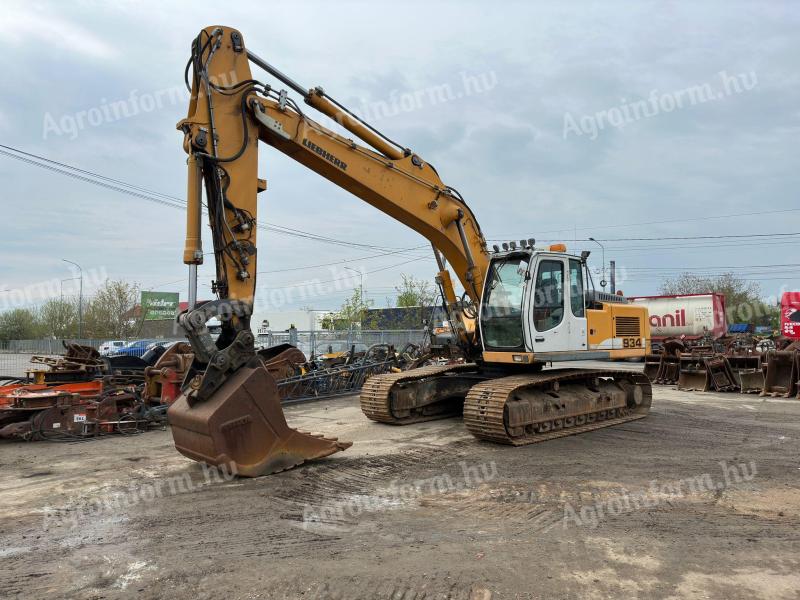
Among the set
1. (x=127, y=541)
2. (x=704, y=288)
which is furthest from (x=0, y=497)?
(x=704, y=288)

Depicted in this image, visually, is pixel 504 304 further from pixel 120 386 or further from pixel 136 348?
pixel 136 348

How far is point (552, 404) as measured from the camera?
875 centimetres

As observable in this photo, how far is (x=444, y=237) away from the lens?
905cm

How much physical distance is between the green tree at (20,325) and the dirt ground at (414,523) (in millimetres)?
56413

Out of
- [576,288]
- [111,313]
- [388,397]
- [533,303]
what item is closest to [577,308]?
[576,288]

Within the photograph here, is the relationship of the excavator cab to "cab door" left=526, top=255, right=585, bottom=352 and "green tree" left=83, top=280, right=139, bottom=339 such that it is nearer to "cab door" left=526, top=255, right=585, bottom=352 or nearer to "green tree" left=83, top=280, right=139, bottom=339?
"cab door" left=526, top=255, right=585, bottom=352

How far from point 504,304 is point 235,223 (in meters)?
4.25

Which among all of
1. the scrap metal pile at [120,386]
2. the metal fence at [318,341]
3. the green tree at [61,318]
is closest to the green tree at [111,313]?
the green tree at [61,318]

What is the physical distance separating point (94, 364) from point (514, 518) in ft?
35.2

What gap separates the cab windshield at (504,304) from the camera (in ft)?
28.6

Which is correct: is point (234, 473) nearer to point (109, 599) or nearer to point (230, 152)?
point (109, 599)

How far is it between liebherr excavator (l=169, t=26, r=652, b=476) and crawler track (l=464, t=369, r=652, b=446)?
3 centimetres

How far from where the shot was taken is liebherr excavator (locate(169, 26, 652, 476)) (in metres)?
6.11

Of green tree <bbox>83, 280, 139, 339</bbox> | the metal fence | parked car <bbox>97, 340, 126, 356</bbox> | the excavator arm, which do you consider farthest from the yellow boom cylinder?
green tree <bbox>83, 280, 139, 339</bbox>
